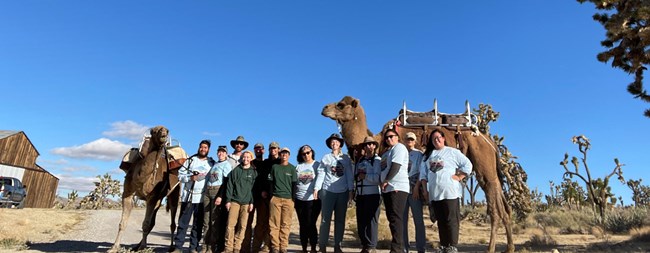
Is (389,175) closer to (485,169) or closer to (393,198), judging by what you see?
(393,198)

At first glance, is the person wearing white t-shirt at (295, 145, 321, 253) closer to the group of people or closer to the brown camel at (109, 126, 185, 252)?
the group of people

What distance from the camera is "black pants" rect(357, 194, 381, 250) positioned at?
20.1 feet

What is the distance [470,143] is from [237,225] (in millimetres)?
5253

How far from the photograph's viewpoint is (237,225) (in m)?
6.99

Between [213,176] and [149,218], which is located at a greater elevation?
[213,176]

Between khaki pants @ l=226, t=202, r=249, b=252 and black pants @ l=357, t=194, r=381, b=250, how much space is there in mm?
1973

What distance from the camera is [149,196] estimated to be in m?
8.09

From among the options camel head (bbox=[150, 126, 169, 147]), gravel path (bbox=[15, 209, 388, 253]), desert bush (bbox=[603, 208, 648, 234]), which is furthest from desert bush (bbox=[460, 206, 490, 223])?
camel head (bbox=[150, 126, 169, 147])

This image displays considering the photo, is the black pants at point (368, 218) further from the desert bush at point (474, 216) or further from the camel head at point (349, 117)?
the desert bush at point (474, 216)

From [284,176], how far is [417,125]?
3667 mm

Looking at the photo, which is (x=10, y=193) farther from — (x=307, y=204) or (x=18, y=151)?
(x=307, y=204)

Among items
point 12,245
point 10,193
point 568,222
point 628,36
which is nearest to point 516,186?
point 568,222

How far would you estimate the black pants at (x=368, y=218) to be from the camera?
20.1 ft

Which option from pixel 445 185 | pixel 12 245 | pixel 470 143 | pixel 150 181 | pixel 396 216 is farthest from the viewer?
pixel 470 143
